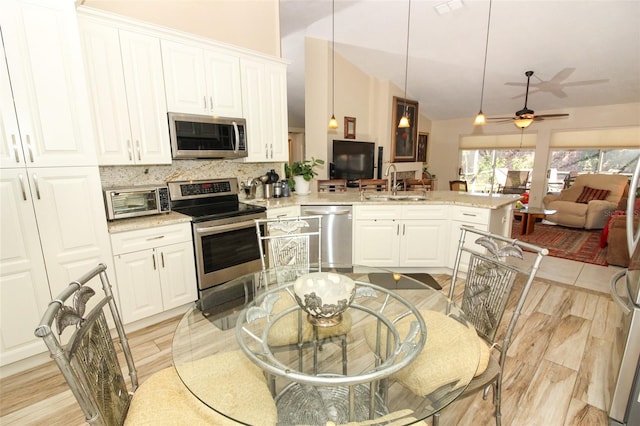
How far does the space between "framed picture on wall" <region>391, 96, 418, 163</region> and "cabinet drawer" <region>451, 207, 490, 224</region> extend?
4043 mm

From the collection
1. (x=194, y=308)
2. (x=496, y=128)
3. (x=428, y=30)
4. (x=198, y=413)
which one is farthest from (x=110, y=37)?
(x=496, y=128)

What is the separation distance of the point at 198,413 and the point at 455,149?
912 cm

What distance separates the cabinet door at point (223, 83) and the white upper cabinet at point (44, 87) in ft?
3.40

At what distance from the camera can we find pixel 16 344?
1.91 metres

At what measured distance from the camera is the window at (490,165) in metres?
7.69

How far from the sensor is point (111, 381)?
1.06 m

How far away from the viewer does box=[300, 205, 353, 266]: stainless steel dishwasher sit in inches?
130

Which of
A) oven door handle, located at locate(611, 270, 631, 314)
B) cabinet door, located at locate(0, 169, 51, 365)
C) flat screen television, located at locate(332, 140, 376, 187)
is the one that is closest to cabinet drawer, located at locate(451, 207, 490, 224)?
oven door handle, located at locate(611, 270, 631, 314)

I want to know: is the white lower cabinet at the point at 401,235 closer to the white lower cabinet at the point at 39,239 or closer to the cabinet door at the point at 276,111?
the cabinet door at the point at 276,111

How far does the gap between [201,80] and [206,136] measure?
1.65 ft

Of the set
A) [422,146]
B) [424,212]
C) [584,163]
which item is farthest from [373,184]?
[584,163]

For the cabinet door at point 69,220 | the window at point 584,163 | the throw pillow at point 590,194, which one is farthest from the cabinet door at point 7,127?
the window at point 584,163

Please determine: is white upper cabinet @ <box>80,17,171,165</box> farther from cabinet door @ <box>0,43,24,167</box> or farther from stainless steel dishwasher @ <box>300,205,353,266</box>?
stainless steel dishwasher @ <box>300,205,353,266</box>

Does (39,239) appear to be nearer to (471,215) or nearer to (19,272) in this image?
(19,272)
